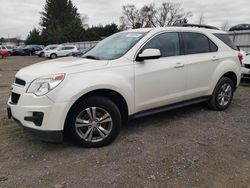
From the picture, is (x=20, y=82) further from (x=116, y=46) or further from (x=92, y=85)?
(x=116, y=46)

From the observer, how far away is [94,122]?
3.67 m

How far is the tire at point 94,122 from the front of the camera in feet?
11.6

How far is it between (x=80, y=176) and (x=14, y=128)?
Answer: 2.11 meters

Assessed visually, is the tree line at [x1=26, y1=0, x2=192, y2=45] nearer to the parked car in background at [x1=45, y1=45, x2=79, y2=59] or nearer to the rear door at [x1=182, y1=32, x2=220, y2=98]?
the parked car in background at [x1=45, y1=45, x2=79, y2=59]

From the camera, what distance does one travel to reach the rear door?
4695 millimetres

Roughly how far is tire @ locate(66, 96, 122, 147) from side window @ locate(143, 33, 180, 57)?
4.05ft

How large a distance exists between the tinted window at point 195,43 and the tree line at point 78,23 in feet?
135

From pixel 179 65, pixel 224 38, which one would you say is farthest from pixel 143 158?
pixel 224 38

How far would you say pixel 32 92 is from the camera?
3.37 metres

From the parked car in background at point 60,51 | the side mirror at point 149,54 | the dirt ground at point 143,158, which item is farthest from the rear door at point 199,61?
the parked car in background at point 60,51

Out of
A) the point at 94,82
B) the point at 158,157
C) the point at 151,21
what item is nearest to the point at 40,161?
the point at 94,82

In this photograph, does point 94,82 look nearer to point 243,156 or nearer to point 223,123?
point 243,156

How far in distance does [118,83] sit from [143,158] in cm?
111

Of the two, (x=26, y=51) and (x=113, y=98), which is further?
(x=26, y=51)
